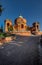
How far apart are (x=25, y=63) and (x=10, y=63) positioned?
2.41 ft

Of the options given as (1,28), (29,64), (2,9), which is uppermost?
(2,9)

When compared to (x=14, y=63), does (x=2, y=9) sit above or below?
above

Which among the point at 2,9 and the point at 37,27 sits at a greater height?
the point at 2,9

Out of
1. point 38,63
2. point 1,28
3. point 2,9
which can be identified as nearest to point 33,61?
point 38,63

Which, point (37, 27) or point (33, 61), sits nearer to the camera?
point (33, 61)

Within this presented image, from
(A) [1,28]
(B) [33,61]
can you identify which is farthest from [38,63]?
(A) [1,28]

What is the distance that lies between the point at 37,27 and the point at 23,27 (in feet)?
12.3

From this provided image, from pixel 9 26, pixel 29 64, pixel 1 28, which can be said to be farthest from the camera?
pixel 9 26

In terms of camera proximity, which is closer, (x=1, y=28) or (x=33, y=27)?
(x=1, y=28)

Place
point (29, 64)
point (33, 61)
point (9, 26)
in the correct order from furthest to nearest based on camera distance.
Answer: point (9, 26) → point (33, 61) → point (29, 64)

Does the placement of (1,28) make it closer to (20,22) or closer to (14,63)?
(20,22)

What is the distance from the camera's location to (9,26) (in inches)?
1076

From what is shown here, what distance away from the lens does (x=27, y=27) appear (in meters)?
31.0

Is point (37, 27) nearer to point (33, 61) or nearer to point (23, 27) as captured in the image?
point (23, 27)
